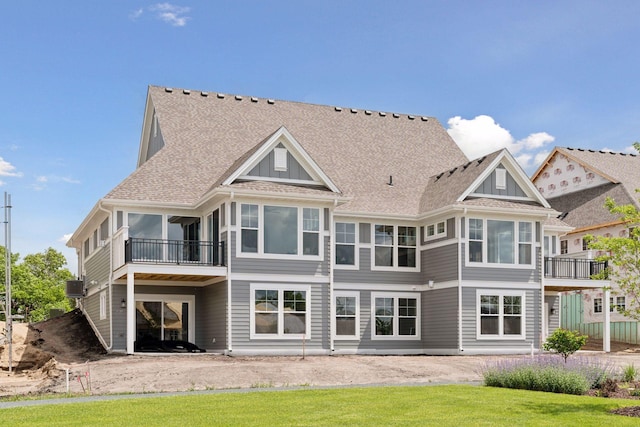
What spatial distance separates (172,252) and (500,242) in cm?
1256

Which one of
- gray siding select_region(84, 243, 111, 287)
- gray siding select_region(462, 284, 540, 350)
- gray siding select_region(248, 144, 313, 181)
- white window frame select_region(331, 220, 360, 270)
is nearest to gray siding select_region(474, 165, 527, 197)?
gray siding select_region(462, 284, 540, 350)

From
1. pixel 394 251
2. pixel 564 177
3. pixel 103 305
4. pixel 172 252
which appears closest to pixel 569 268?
pixel 394 251

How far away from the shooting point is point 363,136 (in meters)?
37.7

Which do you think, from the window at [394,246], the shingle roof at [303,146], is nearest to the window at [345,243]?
the shingle roof at [303,146]

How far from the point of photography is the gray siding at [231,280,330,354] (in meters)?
27.9

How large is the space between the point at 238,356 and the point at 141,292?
4.81m

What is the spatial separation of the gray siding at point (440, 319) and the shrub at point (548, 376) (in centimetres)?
955

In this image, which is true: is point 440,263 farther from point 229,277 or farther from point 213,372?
point 213,372

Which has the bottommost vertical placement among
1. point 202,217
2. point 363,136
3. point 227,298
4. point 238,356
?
point 238,356

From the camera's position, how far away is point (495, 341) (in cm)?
3103

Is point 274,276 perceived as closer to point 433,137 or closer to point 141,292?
point 141,292

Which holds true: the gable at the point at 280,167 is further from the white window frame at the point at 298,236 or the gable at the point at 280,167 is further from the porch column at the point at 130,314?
Result: the porch column at the point at 130,314

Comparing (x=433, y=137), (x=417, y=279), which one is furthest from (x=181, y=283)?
(x=433, y=137)

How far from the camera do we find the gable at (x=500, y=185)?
104 ft
